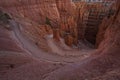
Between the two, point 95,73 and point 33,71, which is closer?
point 95,73

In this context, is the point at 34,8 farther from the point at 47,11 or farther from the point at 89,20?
the point at 89,20

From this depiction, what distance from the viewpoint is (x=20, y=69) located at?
45.2 feet

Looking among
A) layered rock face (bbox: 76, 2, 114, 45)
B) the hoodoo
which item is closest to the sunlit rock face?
the hoodoo

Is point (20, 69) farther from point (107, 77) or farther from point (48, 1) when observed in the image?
point (48, 1)

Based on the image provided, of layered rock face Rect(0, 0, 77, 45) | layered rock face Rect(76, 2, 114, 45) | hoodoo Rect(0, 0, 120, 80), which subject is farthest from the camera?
layered rock face Rect(76, 2, 114, 45)

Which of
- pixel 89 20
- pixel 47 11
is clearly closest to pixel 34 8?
pixel 47 11

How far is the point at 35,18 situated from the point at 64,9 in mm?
11996

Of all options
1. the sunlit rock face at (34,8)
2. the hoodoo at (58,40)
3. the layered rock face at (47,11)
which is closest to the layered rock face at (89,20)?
the hoodoo at (58,40)

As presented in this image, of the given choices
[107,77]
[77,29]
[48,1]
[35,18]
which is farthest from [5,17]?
[77,29]

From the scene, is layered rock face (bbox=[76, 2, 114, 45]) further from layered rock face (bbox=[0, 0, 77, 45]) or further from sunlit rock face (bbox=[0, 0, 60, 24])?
sunlit rock face (bbox=[0, 0, 60, 24])

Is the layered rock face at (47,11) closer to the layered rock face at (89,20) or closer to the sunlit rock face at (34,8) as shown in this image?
the sunlit rock face at (34,8)

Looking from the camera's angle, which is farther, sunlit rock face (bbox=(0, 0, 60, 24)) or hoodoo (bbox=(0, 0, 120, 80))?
sunlit rock face (bbox=(0, 0, 60, 24))

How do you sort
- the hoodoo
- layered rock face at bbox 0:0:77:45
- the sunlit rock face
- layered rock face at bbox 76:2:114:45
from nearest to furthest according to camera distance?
the hoodoo
the sunlit rock face
layered rock face at bbox 0:0:77:45
layered rock face at bbox 76:2:114:45

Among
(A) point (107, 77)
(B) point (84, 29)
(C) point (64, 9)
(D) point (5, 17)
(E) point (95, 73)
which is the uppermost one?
(A) point (107, 77)
